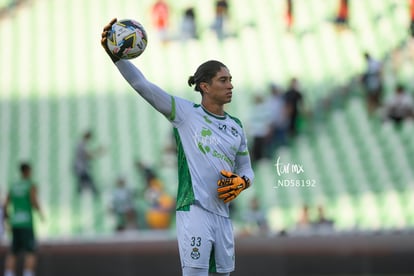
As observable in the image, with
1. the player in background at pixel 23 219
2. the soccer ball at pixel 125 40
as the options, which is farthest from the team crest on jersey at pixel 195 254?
the player in background at pixel 23 219

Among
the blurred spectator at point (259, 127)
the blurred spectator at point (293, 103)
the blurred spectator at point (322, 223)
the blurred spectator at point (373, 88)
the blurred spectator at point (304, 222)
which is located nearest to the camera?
the blurred spectator at point (322, 223)

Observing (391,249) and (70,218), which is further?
(70,218)

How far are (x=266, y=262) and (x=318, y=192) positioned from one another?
3885 millimetres

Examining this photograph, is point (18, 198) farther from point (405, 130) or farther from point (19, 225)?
point (405, 130)

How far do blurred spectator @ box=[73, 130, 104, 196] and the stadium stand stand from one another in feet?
0.83

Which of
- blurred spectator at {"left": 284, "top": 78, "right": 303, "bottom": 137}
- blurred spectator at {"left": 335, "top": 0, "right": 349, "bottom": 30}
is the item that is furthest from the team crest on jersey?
blurred spectator at {"left": 335, "top": 0, "right": 349, "bottom": 30}

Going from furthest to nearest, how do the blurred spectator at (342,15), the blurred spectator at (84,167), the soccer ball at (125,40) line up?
the blurred spectator at (342,15), the blurred spectator at (84,167), the soccer ball at (125,40)

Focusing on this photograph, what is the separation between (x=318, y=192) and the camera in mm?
Result: 20031

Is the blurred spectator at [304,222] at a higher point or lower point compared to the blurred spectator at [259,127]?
A: lower

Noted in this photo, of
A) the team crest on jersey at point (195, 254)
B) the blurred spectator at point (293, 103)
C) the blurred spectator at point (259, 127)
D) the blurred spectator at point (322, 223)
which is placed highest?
the blurred spectator at point (293, 103)

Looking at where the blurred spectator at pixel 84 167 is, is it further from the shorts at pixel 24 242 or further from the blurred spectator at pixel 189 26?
the blurred spectator at pixel 189 26

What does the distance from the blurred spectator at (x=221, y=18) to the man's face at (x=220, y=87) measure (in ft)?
66.3

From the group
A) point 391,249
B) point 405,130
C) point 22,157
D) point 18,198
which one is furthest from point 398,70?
point 18,198

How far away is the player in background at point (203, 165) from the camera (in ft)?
23.0
